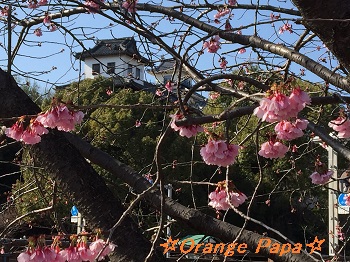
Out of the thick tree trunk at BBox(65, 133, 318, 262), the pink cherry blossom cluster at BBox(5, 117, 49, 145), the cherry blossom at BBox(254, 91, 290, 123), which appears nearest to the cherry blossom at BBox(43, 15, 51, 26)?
the thick tree trunk at BBox(65, 133, 318, 262)

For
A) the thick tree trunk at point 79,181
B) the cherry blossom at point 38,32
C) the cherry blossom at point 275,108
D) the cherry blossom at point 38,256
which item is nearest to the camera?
the cherry blossom at point 275,108

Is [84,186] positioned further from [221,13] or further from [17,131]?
[221,13]

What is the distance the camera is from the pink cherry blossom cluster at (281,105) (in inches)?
64.2

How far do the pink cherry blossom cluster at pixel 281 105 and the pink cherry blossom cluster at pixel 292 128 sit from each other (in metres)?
0.43

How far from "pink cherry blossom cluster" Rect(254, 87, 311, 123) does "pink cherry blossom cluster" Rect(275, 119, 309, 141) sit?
16.8 inches

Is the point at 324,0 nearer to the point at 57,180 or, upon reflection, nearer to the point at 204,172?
the point at 57,180

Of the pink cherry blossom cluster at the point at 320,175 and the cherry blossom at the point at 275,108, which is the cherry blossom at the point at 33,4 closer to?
the pink cherry blossom cluster at the point at 320,175

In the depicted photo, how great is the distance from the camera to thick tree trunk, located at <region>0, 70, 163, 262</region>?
7.64 feet

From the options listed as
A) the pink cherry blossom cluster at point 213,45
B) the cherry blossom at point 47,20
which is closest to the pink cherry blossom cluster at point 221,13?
the pink cherry blossom cluster at point 213,45

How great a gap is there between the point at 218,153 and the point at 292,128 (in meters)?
0.31

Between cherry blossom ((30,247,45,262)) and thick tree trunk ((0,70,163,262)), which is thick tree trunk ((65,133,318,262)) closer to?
thick tree trunk ((0,70,163,262))

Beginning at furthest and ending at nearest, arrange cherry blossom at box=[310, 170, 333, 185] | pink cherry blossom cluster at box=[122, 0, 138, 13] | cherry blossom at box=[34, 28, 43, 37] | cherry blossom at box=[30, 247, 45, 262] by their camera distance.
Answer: cherry blossom at box=[34, 28, 43, 37] < cherry blossom at box=[310, 170, 333, 185] < pink cherry blossom cluster at box=[122, 0, 138, 13] < cherry blossom at box=[30, 247, 45, 262]

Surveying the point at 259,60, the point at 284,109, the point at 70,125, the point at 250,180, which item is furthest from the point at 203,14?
the point at 250,180

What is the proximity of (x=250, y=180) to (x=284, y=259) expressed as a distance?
11.3 meters
